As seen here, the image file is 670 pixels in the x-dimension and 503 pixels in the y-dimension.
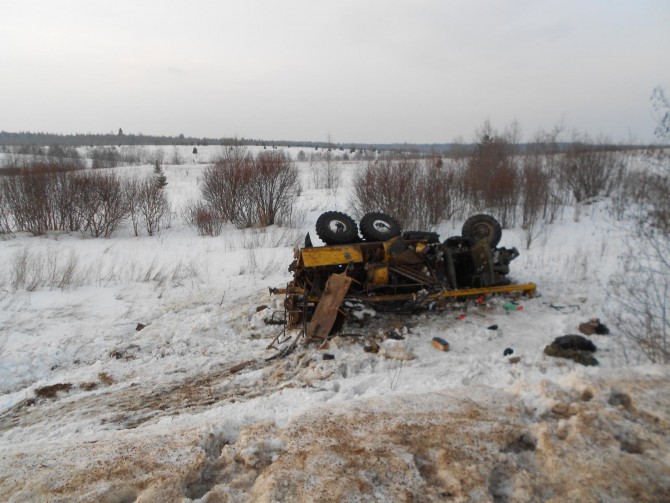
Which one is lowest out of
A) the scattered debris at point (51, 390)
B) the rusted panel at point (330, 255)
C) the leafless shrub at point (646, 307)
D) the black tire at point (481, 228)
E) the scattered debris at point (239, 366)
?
the scattered debris at point (51, 390)

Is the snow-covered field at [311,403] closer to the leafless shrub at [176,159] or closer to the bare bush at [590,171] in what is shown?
the bare bush at [590,171]

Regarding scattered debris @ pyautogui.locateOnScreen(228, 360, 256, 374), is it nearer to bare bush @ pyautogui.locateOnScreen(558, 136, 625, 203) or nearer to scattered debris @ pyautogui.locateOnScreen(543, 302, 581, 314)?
scattered debris @ pyautogui.locateOnScreen(543, 302, 581, 314)

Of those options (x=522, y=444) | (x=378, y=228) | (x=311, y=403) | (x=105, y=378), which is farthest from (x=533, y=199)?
(x=105, y=378)

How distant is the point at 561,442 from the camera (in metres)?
2.88

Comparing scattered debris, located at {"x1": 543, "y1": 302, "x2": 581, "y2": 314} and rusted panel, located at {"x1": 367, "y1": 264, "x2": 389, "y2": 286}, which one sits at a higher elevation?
rusted panel, located at {"x1": 367, "y1": 264, "x2": 389, "y2": 286}

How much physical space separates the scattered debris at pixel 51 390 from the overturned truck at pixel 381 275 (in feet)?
8.62

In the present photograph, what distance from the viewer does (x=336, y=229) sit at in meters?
6.73

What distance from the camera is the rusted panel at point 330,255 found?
571 cm

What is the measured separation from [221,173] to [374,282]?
10697 mm

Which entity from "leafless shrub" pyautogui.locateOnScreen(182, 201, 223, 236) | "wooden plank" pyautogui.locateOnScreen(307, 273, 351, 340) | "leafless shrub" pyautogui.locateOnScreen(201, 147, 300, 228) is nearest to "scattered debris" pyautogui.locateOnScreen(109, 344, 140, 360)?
"wooden plank" pyautogui.locateOnScreen(307, 273, 351, 340)

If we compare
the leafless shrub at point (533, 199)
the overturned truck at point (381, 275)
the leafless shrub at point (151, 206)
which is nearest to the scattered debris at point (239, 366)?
the overturned truck at point (381, 275)

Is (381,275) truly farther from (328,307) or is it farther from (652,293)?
(652,293)

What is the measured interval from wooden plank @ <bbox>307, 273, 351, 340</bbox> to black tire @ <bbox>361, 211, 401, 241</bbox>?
1.35 m

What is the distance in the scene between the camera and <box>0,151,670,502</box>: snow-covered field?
2.62 meters
